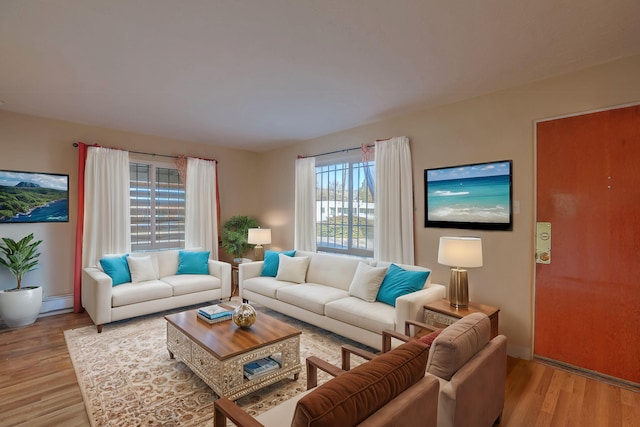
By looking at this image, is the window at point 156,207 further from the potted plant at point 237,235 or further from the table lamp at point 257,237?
the table lamp at point 257,237

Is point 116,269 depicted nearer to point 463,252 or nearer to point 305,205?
point 305,205

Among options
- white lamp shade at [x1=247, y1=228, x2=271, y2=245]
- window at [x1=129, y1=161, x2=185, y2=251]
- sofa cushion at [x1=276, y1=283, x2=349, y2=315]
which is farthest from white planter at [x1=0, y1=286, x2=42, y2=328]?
sofa cushion at [x1=276, y1=283, x2=349, y2=315]

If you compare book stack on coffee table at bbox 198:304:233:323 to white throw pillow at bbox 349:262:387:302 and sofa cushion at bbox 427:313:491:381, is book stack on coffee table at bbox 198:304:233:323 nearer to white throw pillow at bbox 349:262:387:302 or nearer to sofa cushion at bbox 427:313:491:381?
white throw pillow at bbox 349:262:387:302

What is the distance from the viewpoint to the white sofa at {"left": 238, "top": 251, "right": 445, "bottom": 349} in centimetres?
294

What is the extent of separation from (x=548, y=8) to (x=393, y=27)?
36.1 inches

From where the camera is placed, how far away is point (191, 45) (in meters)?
2.35

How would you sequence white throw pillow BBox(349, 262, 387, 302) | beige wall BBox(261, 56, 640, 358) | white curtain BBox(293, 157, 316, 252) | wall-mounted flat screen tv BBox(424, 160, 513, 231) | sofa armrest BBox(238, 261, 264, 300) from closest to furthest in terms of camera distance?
1. beige wall BBox(261, 56, 640, 358)
2. wall-mounted flat screen tv BBox(424, 160, 513, 231)
3. white throw pillow BBox(349, 262, 387, 302)
4. sofa armrest BBox(238, 261, 264, 300)
5. white curtain BBox(293, 157, 316, 252)

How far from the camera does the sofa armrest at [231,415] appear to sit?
1333 millimetres

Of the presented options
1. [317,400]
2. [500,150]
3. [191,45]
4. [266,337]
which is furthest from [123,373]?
[500,150]

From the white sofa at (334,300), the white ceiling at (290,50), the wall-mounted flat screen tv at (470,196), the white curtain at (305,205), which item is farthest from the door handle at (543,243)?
the white curtain at (305,205)

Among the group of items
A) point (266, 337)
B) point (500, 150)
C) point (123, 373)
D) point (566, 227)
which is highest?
point (500, 150)

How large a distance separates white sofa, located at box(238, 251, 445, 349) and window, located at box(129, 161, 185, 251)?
1.59 m

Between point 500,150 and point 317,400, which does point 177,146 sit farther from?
point 317,400

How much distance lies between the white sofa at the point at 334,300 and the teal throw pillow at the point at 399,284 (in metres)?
0.07
